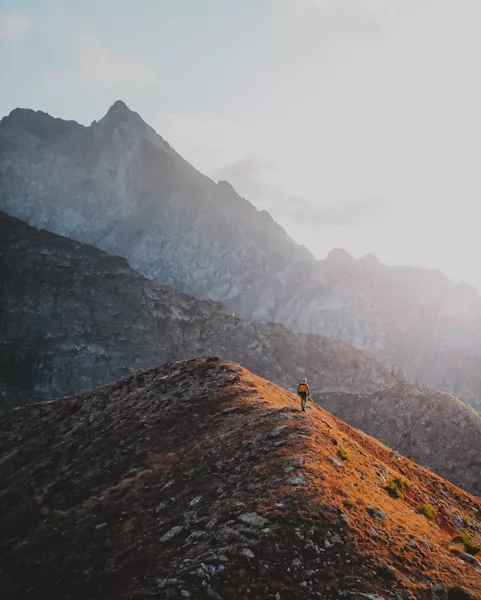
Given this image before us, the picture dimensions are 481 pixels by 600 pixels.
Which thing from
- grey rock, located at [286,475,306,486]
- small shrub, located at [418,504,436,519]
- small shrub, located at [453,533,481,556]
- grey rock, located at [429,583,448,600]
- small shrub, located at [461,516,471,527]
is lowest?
small shrub, located at [461,516,471,527]

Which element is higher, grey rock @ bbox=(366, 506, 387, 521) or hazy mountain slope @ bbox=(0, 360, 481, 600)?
grey rock @ bbox=(366, 506, 387, 521)

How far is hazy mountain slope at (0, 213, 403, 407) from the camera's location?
470 ft

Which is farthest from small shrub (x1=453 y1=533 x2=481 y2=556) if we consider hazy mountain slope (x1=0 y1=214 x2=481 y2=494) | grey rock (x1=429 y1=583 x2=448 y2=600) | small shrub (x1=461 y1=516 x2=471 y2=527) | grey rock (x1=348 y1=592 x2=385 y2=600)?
hazy mountain slope (x1=0 y1=214 x2=481 y2=494)

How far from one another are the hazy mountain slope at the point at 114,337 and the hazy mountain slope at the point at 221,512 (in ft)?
344

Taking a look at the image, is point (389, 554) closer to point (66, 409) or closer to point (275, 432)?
point (275, 432)

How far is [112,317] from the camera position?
15675cm

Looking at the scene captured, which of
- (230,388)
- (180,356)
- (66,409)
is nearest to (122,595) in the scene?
(230,388)

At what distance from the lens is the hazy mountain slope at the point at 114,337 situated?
138250 mm

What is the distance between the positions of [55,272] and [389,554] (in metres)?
162

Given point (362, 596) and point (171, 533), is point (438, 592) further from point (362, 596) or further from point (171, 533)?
point (171, 533)

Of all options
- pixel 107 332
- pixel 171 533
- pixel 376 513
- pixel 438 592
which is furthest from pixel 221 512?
pixel 107 332

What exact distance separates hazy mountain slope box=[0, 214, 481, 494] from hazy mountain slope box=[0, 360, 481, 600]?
105 m

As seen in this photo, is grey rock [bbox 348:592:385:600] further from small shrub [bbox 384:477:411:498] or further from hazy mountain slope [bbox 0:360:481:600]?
small shrub [bbox 384:477:411:498]

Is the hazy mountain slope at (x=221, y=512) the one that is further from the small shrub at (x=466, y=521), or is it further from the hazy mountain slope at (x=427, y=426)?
the hazy mountain slope at (x=427, y=426)
